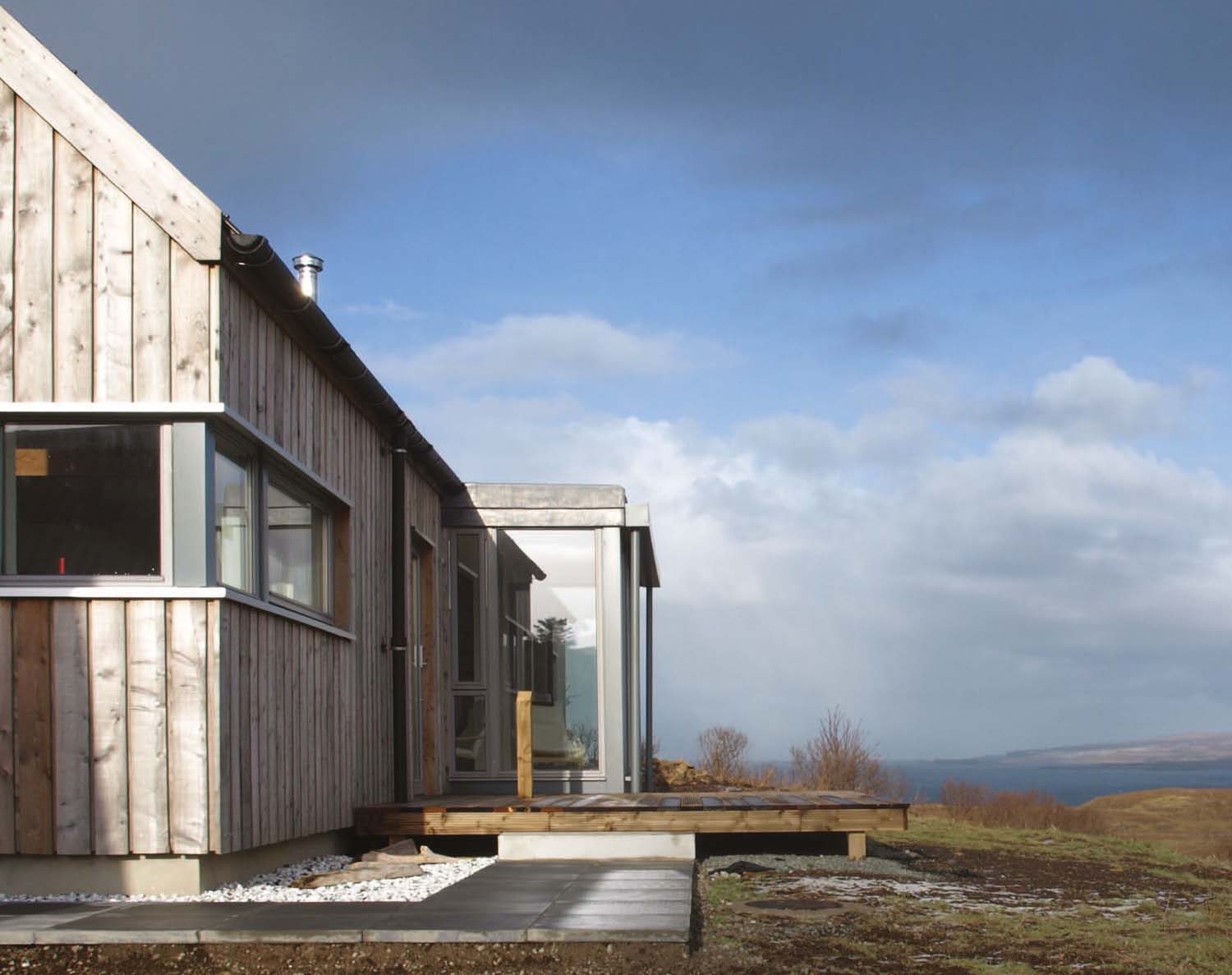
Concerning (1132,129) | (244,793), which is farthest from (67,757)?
(1132,129)

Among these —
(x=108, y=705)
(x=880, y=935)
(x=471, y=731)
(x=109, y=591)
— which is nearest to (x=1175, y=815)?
(x=471, y=731)

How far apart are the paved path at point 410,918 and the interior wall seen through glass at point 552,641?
17.5 ft

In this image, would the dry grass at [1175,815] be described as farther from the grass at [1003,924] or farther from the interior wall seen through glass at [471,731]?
the interior wall seen through glass at [471,731]

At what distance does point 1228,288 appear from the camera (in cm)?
1434

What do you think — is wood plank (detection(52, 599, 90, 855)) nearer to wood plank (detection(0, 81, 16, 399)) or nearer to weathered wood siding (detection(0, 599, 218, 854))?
→ weathered wood siding (detection(0, 599, 218, 854))

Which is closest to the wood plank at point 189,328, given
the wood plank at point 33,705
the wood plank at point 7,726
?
the wood plank at point 33,705

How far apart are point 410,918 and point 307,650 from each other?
2.96 m

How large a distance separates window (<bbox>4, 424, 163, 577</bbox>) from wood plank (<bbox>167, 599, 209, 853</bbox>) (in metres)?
0.30

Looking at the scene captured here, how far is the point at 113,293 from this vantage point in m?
6.89

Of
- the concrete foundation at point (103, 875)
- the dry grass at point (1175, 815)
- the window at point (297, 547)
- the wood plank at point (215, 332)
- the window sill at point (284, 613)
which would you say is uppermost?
the wood plank at point (215, 332)

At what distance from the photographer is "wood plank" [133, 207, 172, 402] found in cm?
678

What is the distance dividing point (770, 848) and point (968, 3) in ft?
20.1

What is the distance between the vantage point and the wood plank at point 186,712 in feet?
21.7

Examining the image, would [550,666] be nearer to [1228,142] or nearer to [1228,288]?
[1228,142]
